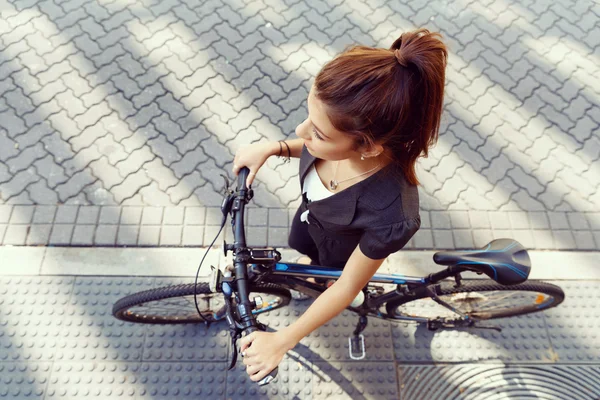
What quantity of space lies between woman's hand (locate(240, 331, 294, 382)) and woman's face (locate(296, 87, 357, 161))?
671 mm

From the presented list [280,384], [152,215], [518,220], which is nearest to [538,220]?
[518,220]

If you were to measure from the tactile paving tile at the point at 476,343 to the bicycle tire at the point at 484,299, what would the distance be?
13cm

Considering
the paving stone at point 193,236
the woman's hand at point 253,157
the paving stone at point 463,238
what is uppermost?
the paving stone at point 463,238

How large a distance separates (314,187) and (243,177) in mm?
349

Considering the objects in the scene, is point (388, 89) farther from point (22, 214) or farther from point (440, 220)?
point (22, 214)

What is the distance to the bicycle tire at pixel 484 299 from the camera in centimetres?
242

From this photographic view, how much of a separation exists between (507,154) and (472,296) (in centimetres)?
159

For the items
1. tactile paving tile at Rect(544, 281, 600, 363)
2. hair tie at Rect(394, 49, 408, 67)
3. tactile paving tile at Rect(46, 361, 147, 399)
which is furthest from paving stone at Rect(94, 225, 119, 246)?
tactile paving tile at Rect(544, 281, 600, 363)

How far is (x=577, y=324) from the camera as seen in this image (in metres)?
3.03

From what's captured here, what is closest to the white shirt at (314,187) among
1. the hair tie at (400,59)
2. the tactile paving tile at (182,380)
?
the hair tie at (400,59)

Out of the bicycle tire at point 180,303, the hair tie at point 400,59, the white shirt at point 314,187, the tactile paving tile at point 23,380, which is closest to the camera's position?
the hair tie at point 400,59

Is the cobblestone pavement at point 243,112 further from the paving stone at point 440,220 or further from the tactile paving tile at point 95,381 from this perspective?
the tactile paving tile at point 95,381

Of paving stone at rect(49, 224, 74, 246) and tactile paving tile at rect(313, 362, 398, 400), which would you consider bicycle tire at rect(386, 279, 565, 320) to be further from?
paving stone at rect(49, 224, 74, 246)

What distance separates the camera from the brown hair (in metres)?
1.26
